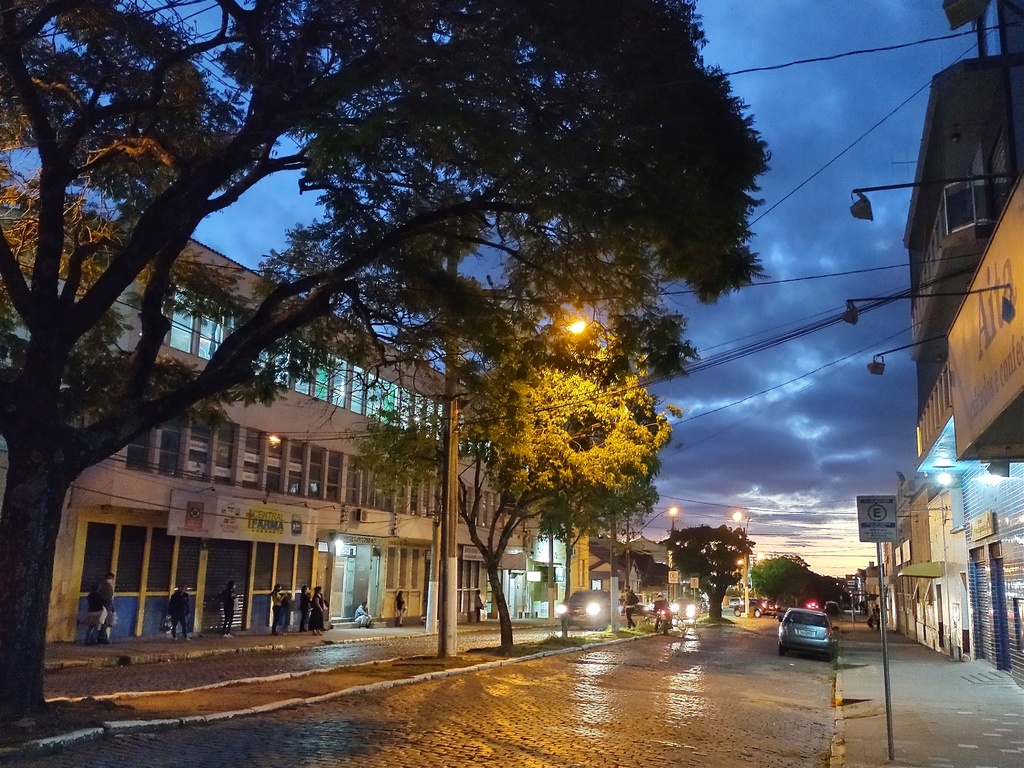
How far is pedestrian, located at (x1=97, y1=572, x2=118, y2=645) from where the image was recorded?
Answer: 22719mm

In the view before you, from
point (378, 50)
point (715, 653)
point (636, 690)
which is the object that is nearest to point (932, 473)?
point (715, 653)

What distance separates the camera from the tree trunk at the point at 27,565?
10219mm

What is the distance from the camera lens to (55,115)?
43.1 feet

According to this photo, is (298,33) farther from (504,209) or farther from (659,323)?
(659,323)

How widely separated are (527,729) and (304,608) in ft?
65.7

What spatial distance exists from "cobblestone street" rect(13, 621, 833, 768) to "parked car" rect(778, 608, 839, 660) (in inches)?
316

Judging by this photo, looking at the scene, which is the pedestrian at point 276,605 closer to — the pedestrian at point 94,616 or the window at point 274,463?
the window at point 274,463

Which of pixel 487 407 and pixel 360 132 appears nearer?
pixel 360 132

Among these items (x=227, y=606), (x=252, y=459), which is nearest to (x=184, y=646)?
(x=227, y=606)

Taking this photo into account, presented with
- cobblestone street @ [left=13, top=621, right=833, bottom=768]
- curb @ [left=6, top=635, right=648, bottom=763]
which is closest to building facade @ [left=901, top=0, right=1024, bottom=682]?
cobblestone street @ [left=13, top=621, right=833, bottom=768]

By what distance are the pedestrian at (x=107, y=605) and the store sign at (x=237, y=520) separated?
2794 mm

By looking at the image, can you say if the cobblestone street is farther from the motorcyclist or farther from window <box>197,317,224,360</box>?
the motorcyclist

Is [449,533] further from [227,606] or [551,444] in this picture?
[227,606]

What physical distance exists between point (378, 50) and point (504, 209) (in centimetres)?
256
